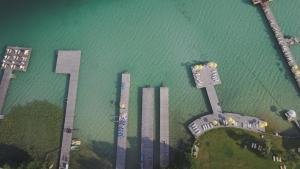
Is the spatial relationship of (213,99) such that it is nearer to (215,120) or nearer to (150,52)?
(215,120)

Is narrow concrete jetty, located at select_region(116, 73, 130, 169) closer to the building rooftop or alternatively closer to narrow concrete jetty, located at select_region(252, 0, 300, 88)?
the building rooftop

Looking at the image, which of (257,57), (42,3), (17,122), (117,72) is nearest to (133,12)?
(117,72)

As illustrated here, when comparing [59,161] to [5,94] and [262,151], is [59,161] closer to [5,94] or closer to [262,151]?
[5,94]

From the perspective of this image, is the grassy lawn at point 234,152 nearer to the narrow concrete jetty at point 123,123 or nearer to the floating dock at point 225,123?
the floating dock at point 225,123

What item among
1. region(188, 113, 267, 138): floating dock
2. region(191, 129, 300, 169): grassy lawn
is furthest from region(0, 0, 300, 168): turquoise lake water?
region(191, 129, 300, 169): grassy lawn

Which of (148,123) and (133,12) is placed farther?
(133,12)

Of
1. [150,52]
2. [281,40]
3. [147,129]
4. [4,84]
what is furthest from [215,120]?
[4,84]
